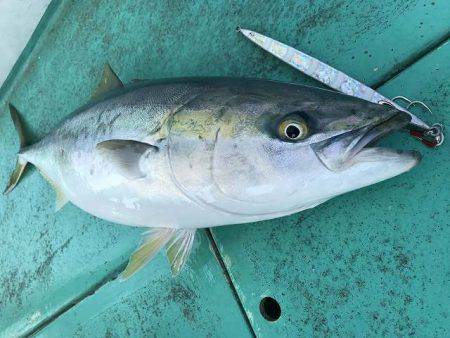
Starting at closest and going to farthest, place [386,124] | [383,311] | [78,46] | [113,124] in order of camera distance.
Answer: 1. [386,124]
2. [383,311]
3. [113,124]
4. [78,46]

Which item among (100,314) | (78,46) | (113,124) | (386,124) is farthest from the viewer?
(78,46)

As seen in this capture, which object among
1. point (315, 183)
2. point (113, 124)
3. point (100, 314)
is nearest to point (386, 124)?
point (315, 183)

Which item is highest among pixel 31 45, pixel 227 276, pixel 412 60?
pixel 31 45

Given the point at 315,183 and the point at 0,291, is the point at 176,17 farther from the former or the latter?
the point at 0,291

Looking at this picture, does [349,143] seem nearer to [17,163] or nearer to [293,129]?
[293,129]

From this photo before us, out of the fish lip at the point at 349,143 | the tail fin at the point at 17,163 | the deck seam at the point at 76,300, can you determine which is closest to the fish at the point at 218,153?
the fish lip at the point at 349,143

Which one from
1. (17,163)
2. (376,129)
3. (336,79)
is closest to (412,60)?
(336,79)

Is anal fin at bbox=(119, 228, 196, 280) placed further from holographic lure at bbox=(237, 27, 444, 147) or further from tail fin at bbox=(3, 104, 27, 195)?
tail fin at bbox=(3, 104, 27, 195)

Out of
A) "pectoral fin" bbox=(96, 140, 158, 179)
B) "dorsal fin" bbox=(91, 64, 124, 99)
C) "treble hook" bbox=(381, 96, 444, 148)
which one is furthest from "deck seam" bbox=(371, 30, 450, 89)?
"dorsal fin" bbox=(91, 64, 124, 99)

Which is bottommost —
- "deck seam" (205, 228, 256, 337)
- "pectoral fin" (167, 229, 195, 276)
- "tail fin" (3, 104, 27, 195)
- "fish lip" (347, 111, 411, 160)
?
"deck seam" (205, 228, 256, 337)
